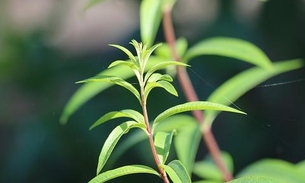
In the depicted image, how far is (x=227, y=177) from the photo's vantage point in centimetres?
98

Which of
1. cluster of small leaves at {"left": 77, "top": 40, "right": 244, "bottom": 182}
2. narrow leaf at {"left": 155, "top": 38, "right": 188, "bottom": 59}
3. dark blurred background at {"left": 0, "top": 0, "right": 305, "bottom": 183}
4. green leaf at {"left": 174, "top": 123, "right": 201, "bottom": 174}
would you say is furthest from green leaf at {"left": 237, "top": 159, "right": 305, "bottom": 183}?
dark blurred background at {"left": 0, "top": 0, "right": 305, "bottom": 183}

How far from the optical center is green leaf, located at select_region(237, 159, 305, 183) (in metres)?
0.87

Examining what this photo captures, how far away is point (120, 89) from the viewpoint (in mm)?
1688

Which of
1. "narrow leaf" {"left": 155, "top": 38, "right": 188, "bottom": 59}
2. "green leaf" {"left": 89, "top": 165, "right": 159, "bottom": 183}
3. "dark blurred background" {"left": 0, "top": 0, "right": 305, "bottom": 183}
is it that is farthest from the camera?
"dark blurred background" {"left": 0, "top": 0, "right": 305, "bottom": 183}

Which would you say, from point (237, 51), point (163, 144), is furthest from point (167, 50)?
point (163, 144)

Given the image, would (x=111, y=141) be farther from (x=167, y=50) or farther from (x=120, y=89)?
(x=120, y=89)

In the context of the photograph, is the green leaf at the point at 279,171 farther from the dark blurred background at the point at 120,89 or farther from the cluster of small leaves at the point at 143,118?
the dark blurred background at the point at 120,89

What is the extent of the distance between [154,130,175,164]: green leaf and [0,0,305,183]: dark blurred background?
102cm

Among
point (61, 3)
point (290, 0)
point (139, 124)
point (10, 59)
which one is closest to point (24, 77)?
point (10, 59)

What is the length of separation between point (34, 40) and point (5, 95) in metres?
0.19

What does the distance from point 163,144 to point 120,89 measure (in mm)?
1144

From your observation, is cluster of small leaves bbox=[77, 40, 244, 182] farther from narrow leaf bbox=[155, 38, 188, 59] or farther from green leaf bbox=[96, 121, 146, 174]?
narrow leaf bbox=[155, 38, 188, 59]

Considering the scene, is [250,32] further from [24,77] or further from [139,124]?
[139,124]

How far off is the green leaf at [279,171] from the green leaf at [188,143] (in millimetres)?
95
